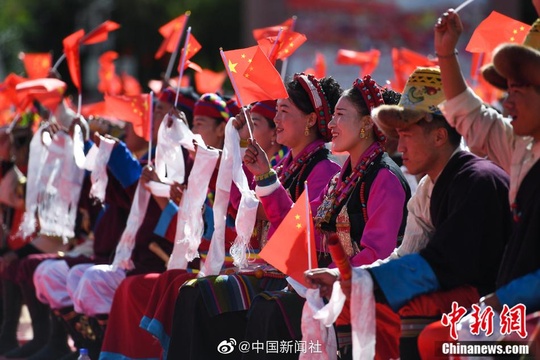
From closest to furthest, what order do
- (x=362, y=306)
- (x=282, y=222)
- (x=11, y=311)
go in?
1. (x=362, y=306)
2. (x=282, y=222)
3. (x=11, y=311)

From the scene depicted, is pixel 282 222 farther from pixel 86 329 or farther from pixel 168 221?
pixel 86 329

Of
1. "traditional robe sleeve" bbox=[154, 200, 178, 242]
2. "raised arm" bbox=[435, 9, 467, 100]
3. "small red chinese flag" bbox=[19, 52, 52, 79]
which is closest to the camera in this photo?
"raised arm" bbox=[435, 9, 467, 100]

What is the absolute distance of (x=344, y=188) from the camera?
4863mm

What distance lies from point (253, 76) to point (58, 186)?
7.80 ft

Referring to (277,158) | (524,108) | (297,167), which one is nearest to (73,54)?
(277,158)

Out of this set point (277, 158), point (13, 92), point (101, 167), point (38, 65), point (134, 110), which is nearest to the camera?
point (277, 158)

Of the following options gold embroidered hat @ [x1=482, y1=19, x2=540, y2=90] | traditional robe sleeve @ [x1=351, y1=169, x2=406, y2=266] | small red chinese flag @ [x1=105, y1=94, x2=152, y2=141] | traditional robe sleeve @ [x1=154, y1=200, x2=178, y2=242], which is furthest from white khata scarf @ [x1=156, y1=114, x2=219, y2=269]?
gold embroidered hat @ [x1=482, y1=19, x2=540, y2=90]

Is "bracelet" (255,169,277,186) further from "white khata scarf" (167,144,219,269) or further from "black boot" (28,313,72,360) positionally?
"black boot" (28,313,72,360)

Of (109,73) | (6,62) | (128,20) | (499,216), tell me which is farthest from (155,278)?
(128,20)

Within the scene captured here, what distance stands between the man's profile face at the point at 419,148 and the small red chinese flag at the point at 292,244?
0.47 meters

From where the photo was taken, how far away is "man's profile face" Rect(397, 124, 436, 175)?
4082mm

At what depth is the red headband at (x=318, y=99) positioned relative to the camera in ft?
17.4

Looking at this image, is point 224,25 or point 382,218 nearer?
point 382,218

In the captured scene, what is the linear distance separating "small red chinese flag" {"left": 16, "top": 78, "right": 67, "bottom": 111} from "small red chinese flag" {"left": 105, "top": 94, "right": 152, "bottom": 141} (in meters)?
0.80
